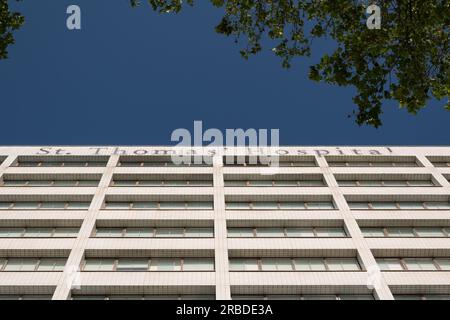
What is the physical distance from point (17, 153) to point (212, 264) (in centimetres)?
2071

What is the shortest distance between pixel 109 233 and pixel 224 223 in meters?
7.21

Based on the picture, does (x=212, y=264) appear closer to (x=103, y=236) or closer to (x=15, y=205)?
(x=103, y=236)

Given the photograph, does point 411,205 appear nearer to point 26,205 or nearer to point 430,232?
point 430,232

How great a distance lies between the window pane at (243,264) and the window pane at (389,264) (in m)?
7.08

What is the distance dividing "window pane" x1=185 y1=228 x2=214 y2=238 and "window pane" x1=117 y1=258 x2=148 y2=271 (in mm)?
3540

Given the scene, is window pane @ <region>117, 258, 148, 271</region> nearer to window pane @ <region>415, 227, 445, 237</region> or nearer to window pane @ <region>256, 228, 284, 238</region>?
window pane @ <region>256, 228, 284, 238</region>

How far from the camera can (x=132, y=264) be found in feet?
94.4

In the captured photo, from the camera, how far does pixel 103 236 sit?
3106 cm

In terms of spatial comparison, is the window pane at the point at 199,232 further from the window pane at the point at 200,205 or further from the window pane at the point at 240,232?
the window pane at the point at 200,205

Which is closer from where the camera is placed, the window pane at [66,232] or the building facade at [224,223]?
the building facade at [224,223]

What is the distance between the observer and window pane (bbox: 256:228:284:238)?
103 ft

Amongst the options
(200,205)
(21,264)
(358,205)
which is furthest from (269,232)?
(21,264)

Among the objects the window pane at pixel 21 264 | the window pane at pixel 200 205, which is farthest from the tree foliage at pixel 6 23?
the window pane at pixel 200 205

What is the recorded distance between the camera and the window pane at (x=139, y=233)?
1231 inches
